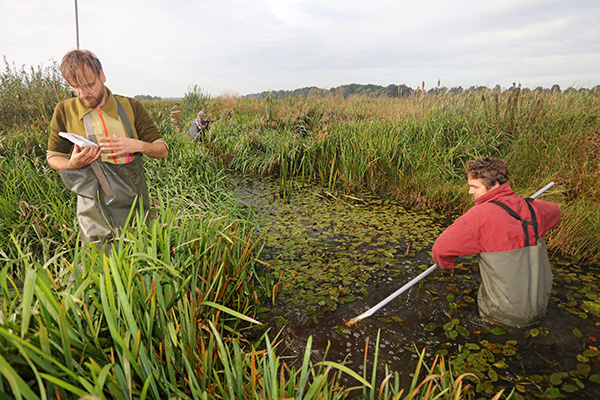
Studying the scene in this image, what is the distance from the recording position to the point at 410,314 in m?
2.59

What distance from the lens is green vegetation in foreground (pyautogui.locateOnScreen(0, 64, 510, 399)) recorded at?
3.77ft

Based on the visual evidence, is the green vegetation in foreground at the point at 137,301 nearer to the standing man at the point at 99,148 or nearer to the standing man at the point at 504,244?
the standing man at the point at 99,148

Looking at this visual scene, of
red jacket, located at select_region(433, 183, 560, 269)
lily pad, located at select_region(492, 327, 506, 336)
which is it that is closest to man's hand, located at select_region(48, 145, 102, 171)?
red jacket, located at select_region(433, 183, 560, 269)

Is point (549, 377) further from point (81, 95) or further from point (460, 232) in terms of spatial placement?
point (81, 95)

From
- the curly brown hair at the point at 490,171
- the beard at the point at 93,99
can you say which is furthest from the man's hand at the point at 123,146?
the curly brown hair at the point at 490,171

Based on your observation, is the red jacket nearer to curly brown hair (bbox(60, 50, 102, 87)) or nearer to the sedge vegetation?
the sedge vegetation

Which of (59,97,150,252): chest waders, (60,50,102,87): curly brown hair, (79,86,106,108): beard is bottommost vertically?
(59,97,150,252): chest waders

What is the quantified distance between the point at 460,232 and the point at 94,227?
253 centimetres

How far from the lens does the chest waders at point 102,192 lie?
201cm

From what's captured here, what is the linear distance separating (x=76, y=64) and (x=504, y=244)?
2893 mm

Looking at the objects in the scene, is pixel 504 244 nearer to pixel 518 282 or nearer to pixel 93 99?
pixel 518 282

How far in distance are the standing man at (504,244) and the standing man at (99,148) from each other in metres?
2.25

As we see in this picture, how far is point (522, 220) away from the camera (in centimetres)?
217

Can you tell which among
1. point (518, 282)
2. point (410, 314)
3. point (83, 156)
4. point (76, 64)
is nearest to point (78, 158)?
point (83, 156)
